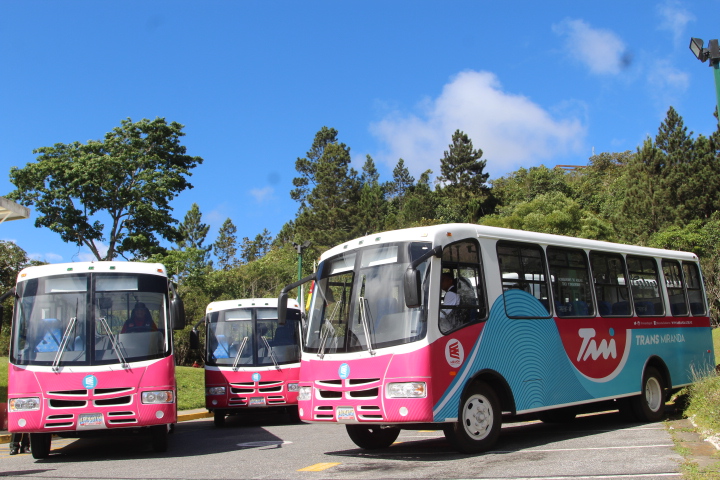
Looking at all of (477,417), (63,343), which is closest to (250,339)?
(63,343)

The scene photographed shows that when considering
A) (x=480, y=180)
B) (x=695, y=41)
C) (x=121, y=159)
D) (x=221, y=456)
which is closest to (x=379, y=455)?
(x=221, y=456)

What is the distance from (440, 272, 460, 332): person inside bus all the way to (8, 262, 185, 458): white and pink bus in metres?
4.14

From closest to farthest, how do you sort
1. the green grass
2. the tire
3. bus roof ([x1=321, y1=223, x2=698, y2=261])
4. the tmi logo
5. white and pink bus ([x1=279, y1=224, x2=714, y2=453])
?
white and pink bus ([x1=279, y1=224, x2=714, y2=453]), bus roof ([x1=321, y1=223, x2=698, y2=261]), the tmi logo, the tire, the green grass

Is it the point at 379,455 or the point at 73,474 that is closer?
the point at 73,474

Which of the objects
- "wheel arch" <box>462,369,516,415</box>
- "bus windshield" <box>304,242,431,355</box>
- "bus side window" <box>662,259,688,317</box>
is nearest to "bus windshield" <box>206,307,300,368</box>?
"bus windshield" <box>304,242,431,355</box>

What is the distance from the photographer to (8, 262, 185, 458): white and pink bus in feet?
33.0

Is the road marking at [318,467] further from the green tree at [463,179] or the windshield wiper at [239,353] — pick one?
the green tree at [463,179]

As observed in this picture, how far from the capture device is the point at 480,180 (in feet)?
243

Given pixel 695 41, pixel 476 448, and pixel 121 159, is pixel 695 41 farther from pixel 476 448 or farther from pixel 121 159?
pixel 121 159

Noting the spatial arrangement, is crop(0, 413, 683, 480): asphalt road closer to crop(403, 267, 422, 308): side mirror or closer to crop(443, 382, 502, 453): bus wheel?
crop(443, 382, 502, 453): bus wheel

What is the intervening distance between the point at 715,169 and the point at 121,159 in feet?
124

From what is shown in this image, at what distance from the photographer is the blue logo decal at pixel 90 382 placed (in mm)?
10125

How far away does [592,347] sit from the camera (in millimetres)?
11344

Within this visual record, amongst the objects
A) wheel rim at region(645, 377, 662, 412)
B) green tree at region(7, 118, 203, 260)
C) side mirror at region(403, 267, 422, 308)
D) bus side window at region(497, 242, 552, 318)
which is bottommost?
wheel rim at region(645, 377, 662, 412)
